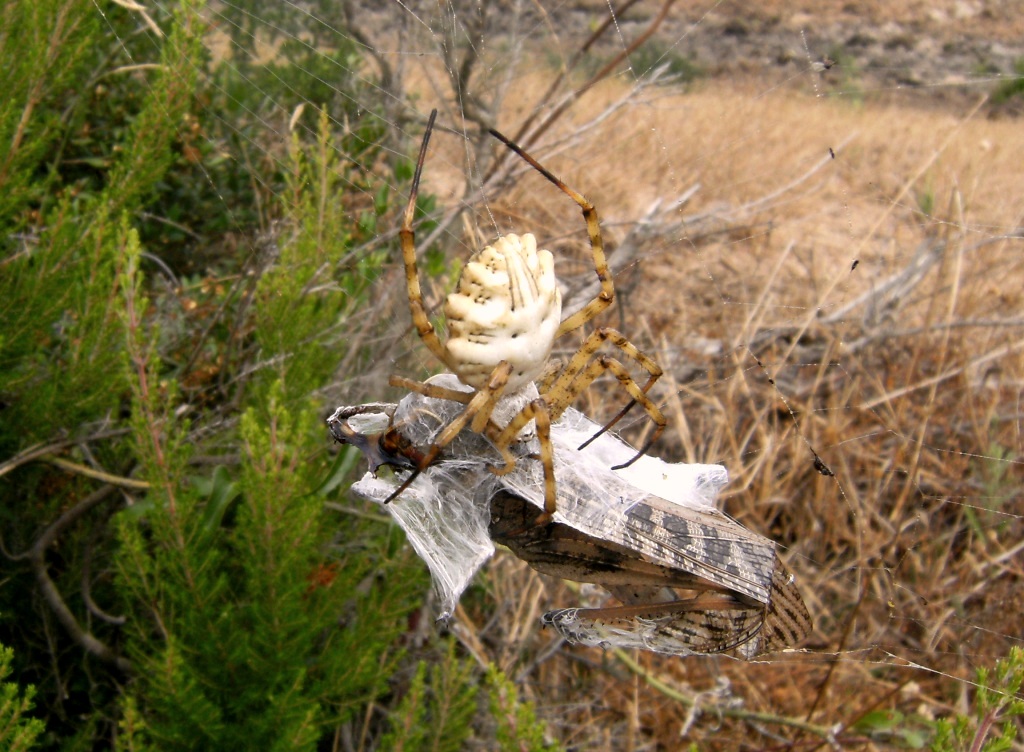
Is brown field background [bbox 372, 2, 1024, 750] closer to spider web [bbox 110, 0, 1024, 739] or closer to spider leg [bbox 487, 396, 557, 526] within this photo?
spider web [bbox 110, 0, 1024, 739]

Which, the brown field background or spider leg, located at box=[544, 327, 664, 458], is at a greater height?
spider leg, located at box=[544, 327, 664, 458]

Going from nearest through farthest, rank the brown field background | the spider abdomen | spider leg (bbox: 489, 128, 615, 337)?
the spider abdomen
spider leg (bbox: 489, 128, 615, 337)
the brown field background

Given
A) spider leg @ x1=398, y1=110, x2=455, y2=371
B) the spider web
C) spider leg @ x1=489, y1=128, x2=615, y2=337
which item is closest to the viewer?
spider leg @ x1=398, y1=110, x2=455, y2=371

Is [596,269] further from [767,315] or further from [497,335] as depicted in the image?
[767,315]

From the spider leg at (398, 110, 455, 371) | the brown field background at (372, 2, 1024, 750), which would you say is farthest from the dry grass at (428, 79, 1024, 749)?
the spider leg at (398, 110, 455, 371)

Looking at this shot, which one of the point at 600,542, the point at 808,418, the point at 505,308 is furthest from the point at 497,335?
the point at 808,418

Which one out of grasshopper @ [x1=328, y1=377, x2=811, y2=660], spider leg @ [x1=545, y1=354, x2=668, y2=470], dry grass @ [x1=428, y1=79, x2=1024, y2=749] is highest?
spider leg @ [x1=545, y1=354, x2=668, y2=470]

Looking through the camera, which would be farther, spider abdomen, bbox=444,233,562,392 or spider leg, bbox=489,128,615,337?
spider leg, bbox=489,128,615,337

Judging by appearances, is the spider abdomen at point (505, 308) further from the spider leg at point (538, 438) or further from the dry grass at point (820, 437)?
the dry grass at point (820, 437)
